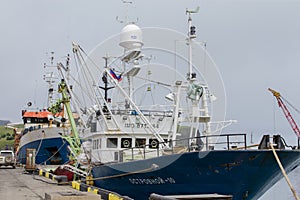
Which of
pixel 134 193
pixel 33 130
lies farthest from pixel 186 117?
pixel 33 130

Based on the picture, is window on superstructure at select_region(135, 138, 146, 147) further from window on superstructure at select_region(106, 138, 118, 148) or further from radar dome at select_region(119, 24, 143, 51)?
radar dome at select_region(119, 24, 143, 51)

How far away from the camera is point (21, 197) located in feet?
57.6

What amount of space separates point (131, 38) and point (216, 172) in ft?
35.5

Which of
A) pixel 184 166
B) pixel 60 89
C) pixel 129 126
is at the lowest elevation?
pixel 184 166

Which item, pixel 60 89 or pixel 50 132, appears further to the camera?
pixel 50 132

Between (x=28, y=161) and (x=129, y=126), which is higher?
(x=129, y=126)

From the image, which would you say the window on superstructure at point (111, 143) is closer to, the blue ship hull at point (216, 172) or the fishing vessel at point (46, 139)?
the blue ship hull at point (216, 172)

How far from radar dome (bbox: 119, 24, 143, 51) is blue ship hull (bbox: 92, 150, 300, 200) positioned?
319 inches

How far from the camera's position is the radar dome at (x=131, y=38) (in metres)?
24.6

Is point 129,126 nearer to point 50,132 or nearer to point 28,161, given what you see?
point 28,161

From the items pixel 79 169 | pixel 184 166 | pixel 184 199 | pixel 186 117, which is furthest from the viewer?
pixel 79 169

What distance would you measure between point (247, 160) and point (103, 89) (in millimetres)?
19696

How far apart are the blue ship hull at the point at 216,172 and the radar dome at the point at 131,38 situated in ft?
26.6

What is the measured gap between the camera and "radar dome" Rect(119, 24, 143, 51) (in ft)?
80.8
